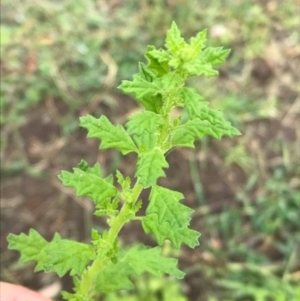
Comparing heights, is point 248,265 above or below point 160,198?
above

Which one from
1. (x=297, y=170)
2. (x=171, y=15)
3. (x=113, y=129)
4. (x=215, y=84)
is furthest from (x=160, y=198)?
(x=171, y=15)

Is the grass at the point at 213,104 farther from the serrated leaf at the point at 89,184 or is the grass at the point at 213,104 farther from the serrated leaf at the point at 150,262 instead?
the serrated leaf at the point at 89,184

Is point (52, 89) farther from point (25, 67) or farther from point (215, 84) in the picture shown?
point (215, 84)

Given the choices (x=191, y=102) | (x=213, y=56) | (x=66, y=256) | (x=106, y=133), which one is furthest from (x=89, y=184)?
(x=213, y=56)

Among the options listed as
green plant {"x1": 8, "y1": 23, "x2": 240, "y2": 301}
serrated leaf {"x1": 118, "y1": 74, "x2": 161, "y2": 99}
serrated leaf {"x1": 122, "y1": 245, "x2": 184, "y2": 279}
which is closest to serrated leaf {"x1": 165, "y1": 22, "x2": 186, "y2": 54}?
green plant {"x1": 8, "y1": 23, "x2": 240, "y2": 301}

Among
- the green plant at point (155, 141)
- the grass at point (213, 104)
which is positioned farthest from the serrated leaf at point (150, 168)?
the grass at point (213, 104)

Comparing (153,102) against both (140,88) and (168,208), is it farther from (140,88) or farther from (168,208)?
(168,208)
